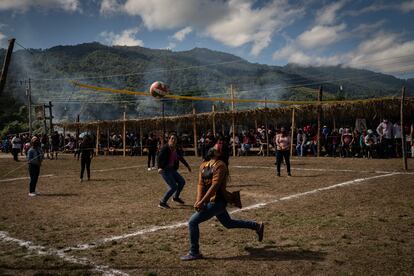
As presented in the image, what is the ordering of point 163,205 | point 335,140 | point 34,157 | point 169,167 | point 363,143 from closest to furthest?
point 163,205 → point 169,167 → point 34,157 → point 363,143 → point 335,140

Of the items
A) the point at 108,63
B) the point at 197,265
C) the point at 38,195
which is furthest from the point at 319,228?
the point at 108,63

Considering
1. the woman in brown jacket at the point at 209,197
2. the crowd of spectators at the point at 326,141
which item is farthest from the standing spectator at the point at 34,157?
the woman in brown jacket at the point at 209,197

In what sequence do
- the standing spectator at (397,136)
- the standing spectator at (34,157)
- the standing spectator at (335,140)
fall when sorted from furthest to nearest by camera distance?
the standing spectator at (335,140) → the standing spectator at (397,136) → the standing spectator at (34,157)

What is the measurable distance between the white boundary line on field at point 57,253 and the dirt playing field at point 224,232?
16 mm

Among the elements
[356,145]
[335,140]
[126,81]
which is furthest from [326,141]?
[126,81]

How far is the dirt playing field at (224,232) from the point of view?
508 centimetres

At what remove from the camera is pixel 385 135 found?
1923 centimetres

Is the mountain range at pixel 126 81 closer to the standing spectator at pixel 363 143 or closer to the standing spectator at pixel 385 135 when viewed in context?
the standing spectator at pixel 363 143

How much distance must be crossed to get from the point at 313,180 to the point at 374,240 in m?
6.43

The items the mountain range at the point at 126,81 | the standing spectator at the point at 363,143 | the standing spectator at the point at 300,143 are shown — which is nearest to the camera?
the standing spectator at the point at 363,143

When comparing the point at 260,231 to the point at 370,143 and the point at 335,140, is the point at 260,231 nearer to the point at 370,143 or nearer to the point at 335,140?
the point at 370,143

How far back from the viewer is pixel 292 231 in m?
6.62

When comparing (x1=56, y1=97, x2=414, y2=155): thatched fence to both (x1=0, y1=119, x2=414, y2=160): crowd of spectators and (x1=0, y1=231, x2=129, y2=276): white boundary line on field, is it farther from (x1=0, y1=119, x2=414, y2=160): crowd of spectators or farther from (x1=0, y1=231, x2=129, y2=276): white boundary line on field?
(x1=0, y1=231, x2=129, y2=276): white boundary line on field

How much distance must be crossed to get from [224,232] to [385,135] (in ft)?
51.2
